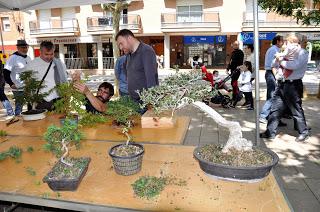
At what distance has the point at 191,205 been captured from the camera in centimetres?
148

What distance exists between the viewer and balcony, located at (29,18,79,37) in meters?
24.7

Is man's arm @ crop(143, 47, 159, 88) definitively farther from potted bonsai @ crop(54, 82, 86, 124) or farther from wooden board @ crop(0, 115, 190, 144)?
potted bonsai @ crop(54, 82, 86, 124)

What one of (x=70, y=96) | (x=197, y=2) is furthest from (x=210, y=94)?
(x=197, y=2)

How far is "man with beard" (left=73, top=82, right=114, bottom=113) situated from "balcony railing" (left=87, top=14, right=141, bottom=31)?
20.7m

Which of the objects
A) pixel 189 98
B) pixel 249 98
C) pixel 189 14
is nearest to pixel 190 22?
pixel 189 14

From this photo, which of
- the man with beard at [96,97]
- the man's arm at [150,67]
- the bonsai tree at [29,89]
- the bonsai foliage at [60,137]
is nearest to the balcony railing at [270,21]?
the man with beard at [96,97]

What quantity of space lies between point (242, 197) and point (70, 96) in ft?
5.83

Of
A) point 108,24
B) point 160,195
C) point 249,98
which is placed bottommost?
point 249,98

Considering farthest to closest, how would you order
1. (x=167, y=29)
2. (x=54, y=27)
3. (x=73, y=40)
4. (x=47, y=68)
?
1. (x=73, y=40)
2. (x=54, y=27)
3. (x=167, y=29)
4. (x=47, y=68)

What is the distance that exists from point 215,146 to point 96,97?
1.95 metres

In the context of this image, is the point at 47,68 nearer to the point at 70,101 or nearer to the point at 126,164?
the point at 70,101

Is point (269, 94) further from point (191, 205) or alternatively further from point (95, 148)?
point (191, 205)

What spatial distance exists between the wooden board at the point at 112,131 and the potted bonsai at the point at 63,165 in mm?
777

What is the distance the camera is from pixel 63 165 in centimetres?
178
